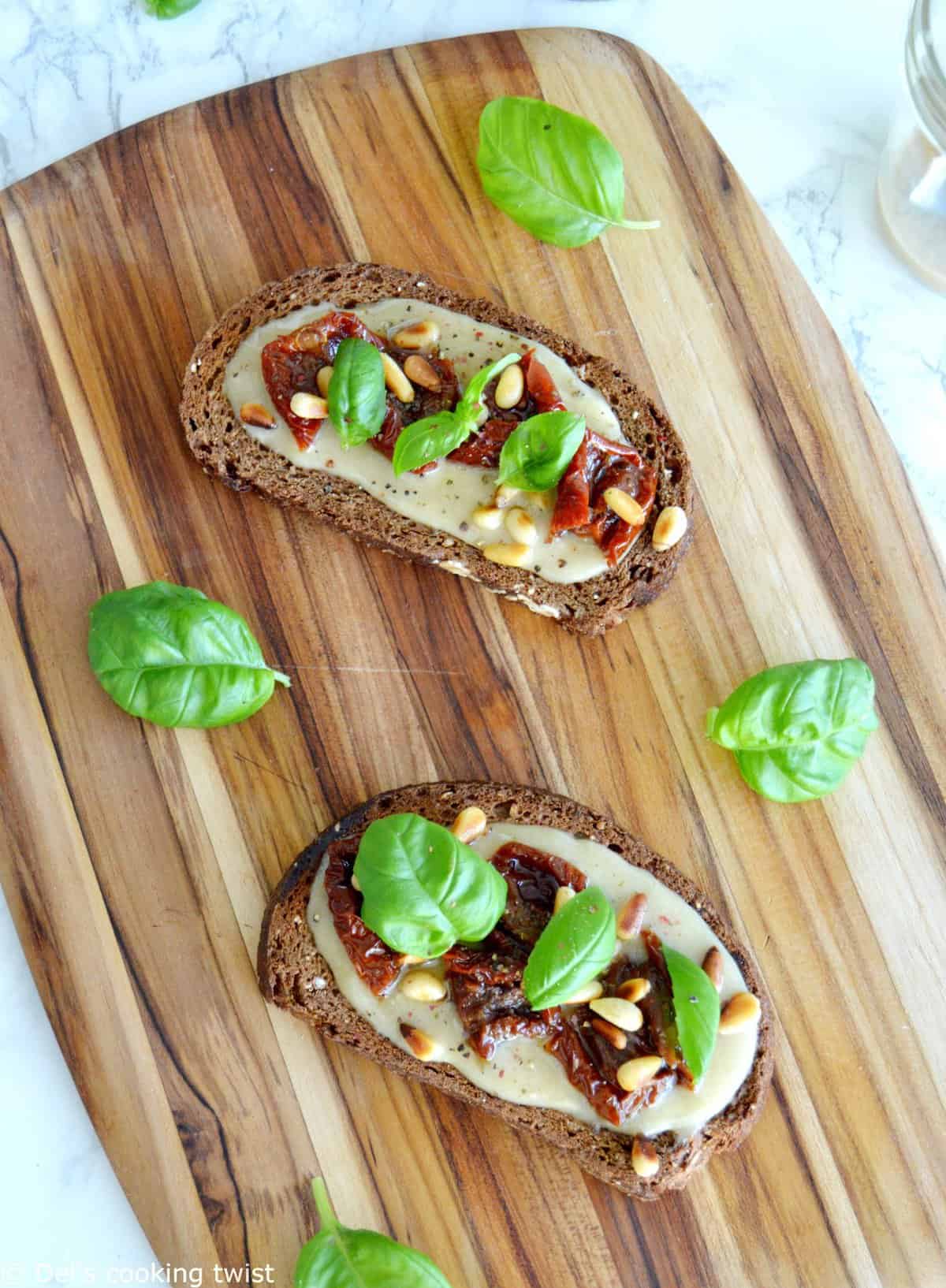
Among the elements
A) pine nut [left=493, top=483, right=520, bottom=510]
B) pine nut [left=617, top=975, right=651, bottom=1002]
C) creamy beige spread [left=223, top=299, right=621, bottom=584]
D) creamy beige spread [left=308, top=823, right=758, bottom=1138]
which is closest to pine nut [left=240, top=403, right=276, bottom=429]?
creamy beige spread [left=223, top=299, right=621, bottom=584]

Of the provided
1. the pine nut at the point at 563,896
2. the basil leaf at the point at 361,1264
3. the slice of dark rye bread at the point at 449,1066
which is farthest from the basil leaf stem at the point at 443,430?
the basil leaf at the point at 361,1264

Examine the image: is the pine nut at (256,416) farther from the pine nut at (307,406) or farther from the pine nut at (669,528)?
the pine nut at (669,528)

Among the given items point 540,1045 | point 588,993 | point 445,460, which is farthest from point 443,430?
point 540,1045

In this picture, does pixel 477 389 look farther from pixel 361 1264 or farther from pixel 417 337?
pixel 361 1264

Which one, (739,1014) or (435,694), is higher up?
(435,694)

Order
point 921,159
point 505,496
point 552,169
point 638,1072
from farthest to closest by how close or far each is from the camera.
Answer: point 921,159 → point 552,169 → point 505,496 → point 638,1072

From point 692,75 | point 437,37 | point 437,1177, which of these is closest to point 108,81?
point 437,37
